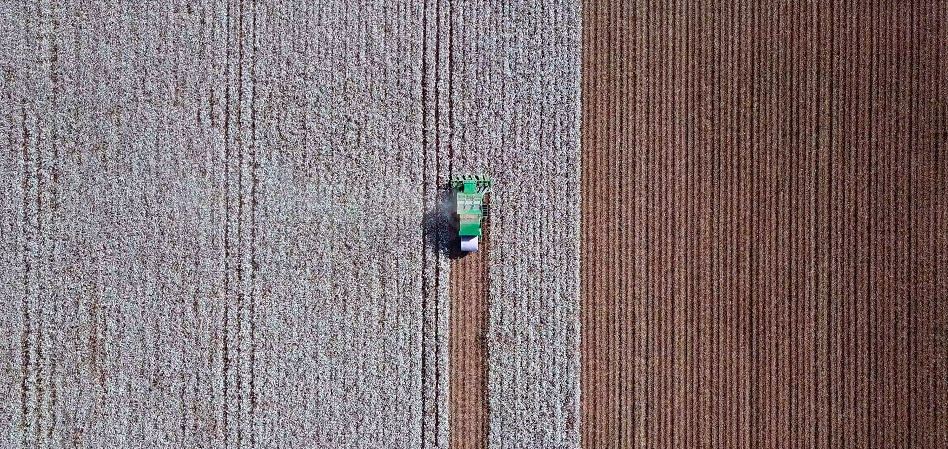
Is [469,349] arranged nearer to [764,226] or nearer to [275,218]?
[275,218]

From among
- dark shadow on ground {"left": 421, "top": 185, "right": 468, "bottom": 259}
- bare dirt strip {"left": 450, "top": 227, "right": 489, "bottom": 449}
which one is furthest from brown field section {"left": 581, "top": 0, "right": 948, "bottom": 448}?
dark shadow on ground {"left": 421, "top": 185, "right": 468, "bottom": 259}

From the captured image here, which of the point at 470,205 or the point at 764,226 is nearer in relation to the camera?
the point at 470,205

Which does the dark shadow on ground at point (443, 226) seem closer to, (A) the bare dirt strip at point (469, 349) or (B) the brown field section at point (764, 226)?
(A) the bare dirt strip at point (469, 349)

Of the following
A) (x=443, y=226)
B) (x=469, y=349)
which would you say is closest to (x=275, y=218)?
(x=443, y=226)

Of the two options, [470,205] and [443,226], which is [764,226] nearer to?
[470,205]

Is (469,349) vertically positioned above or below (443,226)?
below

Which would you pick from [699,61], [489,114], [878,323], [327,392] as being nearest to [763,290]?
[878,323]
